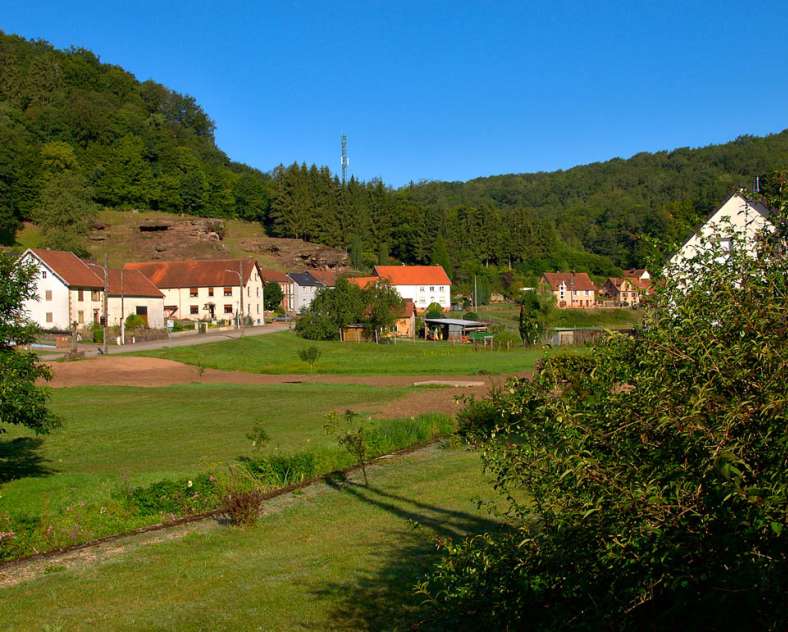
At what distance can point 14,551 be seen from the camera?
1422cm

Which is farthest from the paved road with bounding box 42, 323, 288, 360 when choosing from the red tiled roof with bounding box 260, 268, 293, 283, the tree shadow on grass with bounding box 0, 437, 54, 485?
the tree shadow on grass with bounding box 0, 437, 54, 485

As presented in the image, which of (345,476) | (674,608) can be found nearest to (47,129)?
(345,476)

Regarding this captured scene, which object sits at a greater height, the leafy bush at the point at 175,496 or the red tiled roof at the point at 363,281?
the red tiled roof at the point at 363,281

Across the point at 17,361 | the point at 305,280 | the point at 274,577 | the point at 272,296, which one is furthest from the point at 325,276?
the point at 274,577

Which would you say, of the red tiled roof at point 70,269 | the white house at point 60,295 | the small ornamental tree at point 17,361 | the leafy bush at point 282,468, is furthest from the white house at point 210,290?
the small ornamental tree at point 17,361

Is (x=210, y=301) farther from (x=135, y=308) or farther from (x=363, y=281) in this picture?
(x=363, y=281)

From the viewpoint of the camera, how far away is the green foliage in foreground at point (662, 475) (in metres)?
4.32

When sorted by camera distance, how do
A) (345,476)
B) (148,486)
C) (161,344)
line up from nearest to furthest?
(148,486) < (345,476) < (161,344)

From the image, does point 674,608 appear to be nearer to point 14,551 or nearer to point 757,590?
point 757,590

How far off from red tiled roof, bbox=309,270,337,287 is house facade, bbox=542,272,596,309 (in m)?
33.3

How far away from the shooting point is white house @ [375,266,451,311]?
111 metres

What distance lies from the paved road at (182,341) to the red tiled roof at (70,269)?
9.22 m

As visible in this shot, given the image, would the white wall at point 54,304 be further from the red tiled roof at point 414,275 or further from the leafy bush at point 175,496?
the leafy bush at point 175,496

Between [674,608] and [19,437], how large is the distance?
2530cm
